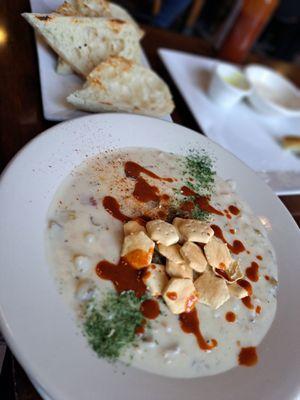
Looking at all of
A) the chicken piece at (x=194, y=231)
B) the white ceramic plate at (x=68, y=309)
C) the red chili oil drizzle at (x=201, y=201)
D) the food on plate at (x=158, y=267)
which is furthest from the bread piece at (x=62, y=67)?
→ the chicken piece at (x=194, y=231)

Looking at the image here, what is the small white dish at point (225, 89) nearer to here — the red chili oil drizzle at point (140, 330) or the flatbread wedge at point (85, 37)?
the flatbread wedge at point (85, 37)

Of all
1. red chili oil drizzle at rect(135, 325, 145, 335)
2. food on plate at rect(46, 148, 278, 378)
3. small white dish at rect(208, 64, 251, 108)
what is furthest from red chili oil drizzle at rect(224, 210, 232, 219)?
small white dish at rect(208, 64, 251, 108)

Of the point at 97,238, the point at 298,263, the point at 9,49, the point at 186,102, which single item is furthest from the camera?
the point at 186,102

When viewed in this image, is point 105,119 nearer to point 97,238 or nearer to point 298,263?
point 97,238

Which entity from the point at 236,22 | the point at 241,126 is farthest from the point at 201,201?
the point at 236,22

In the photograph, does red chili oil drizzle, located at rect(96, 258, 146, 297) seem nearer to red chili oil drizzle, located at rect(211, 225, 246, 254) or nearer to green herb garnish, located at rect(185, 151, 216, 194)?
red chili oil drizzle, located at rect(211, 225, 246, 254)

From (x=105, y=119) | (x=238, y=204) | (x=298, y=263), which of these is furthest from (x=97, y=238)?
(x=298, y=263)

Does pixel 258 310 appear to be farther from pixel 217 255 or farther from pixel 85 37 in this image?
pixel 85 37
